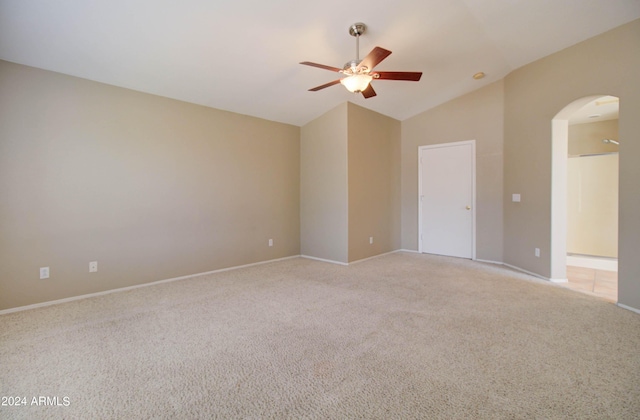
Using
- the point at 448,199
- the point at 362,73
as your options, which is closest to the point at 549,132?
the point at 448,199

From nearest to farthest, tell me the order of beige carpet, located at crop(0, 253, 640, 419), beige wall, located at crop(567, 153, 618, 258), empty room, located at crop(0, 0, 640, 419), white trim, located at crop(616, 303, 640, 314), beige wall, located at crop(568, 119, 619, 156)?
beige carpet, located at crop(0, 253, 640, 419) < empty room, located at crop(0, 0, 640, 419) < white trim, located at crop(616, 303, 640, 314) < beige wall, located at crop(567, 153, 618, 258) < beige wall, located at crop(568, 119, 619, 156)

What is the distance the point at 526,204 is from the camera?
13.9ft

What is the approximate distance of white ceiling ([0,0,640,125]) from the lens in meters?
2.58

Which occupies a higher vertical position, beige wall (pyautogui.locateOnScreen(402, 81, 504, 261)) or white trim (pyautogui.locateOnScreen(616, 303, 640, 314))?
beige wall (pyautogui.locateOnScreen(402, 81, 504, 261))

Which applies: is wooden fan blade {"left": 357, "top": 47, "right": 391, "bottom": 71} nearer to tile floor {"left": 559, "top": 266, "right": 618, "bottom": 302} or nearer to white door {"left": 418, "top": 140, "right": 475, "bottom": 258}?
white door {"left": 418, "top": 140, "right": 475, "bottom": 258}

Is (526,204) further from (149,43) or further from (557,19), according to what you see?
(149,43)

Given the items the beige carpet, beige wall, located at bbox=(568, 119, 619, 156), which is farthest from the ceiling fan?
beige wall, located at bbox=(568, 119, 619, 156)

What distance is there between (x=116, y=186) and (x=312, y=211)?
9.79ft

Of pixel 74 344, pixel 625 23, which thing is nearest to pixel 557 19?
pixel 625 23

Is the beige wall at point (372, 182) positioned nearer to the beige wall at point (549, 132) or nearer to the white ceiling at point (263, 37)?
the white ceiling at point (263, 37)

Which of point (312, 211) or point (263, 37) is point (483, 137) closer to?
point (312, 211)

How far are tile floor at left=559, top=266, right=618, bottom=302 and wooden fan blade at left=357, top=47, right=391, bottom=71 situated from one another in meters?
3.46

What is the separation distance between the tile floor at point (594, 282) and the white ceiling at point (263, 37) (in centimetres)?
287

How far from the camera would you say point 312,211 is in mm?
5336
